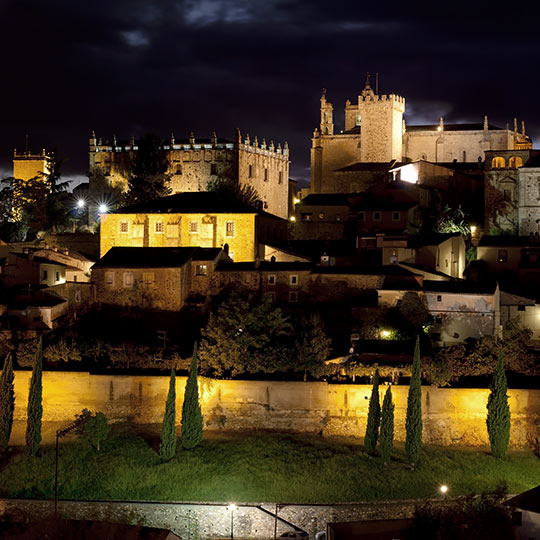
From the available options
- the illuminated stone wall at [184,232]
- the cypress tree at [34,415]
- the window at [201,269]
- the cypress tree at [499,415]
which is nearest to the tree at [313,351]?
the cypress tree at [499,415]

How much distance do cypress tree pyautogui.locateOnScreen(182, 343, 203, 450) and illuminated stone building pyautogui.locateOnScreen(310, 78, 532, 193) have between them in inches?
1626

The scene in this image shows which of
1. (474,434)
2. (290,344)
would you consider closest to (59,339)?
(290,344)

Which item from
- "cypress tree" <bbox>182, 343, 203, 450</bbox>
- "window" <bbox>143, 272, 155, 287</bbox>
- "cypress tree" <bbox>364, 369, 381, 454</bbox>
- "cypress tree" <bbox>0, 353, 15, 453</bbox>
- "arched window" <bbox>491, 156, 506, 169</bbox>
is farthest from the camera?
"arched window" <bbox>491, 156, 506, 169</bbox>

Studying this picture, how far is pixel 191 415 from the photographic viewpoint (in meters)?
35.7

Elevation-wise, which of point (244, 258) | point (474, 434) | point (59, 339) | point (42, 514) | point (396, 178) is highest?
point (396, 178)

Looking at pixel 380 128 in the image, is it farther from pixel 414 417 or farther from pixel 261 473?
pixel 261 473

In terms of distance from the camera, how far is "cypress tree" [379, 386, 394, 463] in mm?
34594

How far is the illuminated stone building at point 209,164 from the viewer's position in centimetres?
6862

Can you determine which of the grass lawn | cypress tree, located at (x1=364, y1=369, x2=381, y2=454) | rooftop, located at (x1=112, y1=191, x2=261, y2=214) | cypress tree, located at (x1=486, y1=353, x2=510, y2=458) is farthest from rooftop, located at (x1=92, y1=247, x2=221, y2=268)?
cypress tree, located at (x1=486, y1=353, x2=510, y2=458)

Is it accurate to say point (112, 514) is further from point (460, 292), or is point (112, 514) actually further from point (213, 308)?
point (460, 292)

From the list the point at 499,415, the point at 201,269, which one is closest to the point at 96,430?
the point at 201,269

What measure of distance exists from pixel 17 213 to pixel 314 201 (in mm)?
21954

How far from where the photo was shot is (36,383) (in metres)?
36.5

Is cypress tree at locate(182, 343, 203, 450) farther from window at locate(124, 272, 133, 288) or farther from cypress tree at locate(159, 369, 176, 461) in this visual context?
window at locate(124, 272, 133, 288)
